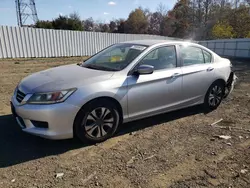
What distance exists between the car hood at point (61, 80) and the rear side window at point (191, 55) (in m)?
1.61

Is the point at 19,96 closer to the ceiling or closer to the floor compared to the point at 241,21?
closer to the floor

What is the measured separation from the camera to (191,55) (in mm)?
4426

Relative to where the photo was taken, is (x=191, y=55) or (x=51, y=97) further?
(x=191, y=55)

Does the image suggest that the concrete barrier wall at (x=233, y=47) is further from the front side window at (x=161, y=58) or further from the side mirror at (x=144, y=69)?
the side mirror at (x=144, y=69)

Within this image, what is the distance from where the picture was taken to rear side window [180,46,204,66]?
14.0 ft

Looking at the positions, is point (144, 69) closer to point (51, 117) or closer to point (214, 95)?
point (51, 117)

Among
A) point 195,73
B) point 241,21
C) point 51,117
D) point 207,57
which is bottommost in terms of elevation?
point 51,117

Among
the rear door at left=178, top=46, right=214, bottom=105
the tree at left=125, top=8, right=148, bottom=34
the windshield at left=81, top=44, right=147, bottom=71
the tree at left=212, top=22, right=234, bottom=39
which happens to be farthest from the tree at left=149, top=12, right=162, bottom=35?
the windshield at left=81, top=44, right=147, bottom=71

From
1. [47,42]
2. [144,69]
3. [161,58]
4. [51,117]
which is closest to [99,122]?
[51,117]

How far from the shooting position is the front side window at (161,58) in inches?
151

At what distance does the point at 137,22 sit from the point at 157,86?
54843 millimetres

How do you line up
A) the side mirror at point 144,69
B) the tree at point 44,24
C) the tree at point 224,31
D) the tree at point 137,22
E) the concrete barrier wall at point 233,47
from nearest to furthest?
the side mirror at point 144,69
the concrete barrier wall at point 233,47
the tree at point 44,24
the tree at point 224,31
the tree at point 137,22

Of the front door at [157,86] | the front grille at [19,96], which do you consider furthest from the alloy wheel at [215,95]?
the front grille at [19,96]

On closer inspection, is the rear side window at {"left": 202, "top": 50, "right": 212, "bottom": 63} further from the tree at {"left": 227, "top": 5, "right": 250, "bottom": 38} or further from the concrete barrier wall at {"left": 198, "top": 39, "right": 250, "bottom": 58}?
the tree at {"left": 227, "top": 5, "right": 250, "bottom": 38}
